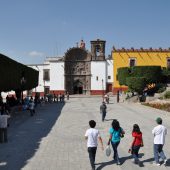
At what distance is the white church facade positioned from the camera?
6712cm

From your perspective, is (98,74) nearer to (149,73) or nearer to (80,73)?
(80,73)

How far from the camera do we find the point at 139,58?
65.9 m

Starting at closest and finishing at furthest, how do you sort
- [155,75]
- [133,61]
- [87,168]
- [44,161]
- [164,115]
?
[87,168]
[44,161]
[164,115]
[155,75]
[133,61]

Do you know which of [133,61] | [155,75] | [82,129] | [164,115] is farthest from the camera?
[133,61]

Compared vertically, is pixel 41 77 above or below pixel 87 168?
above

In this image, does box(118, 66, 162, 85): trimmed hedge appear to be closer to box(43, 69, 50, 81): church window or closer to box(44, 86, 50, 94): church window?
box(44, 86, 50, 94): church window

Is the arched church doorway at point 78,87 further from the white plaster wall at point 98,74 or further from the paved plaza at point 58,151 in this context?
the paved plaza at point 58,151

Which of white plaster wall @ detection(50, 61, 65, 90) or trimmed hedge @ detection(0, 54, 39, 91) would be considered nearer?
trimmed hedge @ detection(0, 54, 39, 91)

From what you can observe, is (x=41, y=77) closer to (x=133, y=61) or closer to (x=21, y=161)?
(x=133, y=61)

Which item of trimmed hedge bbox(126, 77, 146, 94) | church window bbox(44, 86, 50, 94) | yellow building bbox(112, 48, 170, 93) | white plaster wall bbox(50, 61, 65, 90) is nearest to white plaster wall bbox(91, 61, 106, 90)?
yellow building bbox(112, 48, 170, 93)

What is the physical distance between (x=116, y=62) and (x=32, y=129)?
1919 inches

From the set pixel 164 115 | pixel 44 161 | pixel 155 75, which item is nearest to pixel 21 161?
pixel 44 161

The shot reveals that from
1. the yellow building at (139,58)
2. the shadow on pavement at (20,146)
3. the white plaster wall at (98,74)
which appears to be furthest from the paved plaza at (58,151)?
the white plaster wall at (98,74)

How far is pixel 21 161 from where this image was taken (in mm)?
10828
